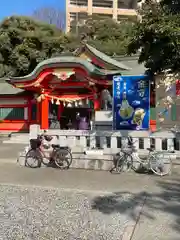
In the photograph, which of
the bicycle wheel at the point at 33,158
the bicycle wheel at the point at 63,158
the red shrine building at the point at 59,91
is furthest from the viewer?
the red shrine building at the point at 59,91

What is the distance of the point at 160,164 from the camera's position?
9.30m

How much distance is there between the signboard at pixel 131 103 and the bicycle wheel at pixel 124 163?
3.02 metres

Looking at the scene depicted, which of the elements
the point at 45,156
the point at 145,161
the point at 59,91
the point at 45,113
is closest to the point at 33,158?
the point at 45,156

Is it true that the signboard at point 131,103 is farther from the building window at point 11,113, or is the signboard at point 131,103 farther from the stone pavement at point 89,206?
the building window at point 11,113

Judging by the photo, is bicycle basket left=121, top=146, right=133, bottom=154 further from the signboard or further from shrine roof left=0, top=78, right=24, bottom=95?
shrine roof left=0, top=78, right=24, bottom=95

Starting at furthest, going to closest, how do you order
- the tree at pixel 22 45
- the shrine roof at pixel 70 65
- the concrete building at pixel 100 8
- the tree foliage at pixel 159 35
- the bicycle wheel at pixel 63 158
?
the concrete building at pixel 100 8 < the tree at pixel 22 45 < the shrine roof at pixel 70 65 < the bicycle wheel at pixel 63 158 < the tree foliage at pixel 159 35

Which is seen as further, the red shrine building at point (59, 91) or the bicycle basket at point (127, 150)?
the red shrine building at point (59, 91)

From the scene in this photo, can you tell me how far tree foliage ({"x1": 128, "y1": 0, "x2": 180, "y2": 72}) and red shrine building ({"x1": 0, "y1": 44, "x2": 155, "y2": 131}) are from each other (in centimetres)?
937

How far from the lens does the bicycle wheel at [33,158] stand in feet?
35.3

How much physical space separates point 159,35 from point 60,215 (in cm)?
493

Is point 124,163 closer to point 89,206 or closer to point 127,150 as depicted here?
point 127,150

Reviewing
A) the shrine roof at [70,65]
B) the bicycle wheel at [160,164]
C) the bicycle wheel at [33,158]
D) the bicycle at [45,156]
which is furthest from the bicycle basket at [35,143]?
the shrine roof at [70,65]

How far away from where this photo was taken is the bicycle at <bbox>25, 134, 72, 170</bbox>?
34.1 feet

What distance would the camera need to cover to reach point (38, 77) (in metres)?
20.2
